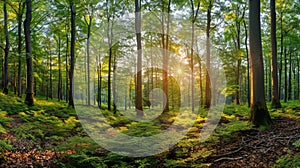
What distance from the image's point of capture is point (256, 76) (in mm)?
7406

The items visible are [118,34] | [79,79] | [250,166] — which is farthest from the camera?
[79,79]

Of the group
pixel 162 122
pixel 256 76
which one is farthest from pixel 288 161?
pixel 162 122

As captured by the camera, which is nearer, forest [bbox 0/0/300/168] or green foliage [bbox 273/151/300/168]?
green foliage [bbox 273/151/300/168]

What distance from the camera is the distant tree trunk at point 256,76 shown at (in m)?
7.16

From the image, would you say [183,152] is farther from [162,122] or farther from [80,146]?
[162,122]

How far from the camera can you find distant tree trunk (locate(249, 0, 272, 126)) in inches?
282

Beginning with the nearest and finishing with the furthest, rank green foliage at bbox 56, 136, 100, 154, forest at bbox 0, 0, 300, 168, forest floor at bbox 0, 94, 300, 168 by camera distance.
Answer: forest floor at bbox 0, 94, 300, 168
forest at bbox 0, 0, 300, 168
green foliage at bbox 56, 136, 100, 154

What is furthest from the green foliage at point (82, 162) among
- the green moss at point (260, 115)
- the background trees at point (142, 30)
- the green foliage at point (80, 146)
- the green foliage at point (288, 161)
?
the background trees at point (142, 30)

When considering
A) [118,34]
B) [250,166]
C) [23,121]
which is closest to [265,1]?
[118,34]

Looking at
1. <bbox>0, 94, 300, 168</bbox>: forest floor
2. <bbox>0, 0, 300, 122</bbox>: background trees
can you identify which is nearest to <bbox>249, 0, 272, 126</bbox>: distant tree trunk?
<bbox>0, 94, 300, 168</bbox>: forest floor

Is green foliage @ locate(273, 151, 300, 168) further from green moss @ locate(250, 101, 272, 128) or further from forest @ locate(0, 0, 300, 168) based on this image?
green moss @ locate(250, 101, 272, 128)

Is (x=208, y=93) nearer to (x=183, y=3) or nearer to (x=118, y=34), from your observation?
(x=183, y=3)

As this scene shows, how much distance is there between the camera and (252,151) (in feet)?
16.8

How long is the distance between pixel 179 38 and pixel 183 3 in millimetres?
4154
